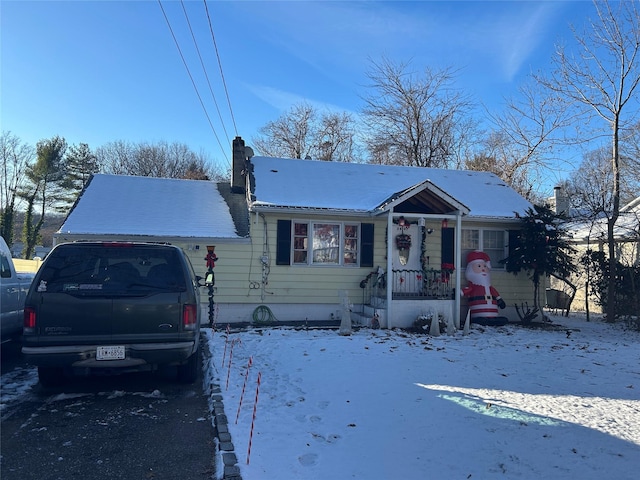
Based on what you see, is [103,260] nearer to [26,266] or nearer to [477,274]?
[477,274]

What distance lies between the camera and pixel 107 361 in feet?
16.5

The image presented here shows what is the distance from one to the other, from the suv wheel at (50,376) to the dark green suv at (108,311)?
Result: 0.04ft

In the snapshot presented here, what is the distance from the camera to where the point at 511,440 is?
13.9 feet

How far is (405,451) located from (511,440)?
1086 millimetres

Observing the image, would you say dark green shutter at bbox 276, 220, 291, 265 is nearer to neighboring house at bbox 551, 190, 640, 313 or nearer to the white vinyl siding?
the white vinyl siding

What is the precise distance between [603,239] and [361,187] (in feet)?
28.4

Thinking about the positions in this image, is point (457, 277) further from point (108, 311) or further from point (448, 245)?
point (108, 311)

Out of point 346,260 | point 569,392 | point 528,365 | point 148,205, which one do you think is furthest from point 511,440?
point 148,205

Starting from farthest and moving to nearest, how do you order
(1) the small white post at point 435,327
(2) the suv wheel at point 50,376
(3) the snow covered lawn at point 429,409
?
(1) the small white post at point 435,327
(2) the suv wheel at point 50,376
(3) the snow covered lawn at point 429,409

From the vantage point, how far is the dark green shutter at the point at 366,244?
1239 cm

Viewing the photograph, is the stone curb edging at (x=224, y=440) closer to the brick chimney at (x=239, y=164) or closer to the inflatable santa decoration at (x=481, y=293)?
the inflatable santa decoration at (x=481, y=293)

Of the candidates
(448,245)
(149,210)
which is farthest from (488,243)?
(149,210)

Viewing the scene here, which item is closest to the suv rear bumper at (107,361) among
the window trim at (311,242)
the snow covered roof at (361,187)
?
the snow covered roof at (361,187)

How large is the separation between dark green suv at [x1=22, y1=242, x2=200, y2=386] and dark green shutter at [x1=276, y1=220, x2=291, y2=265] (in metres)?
6.38
